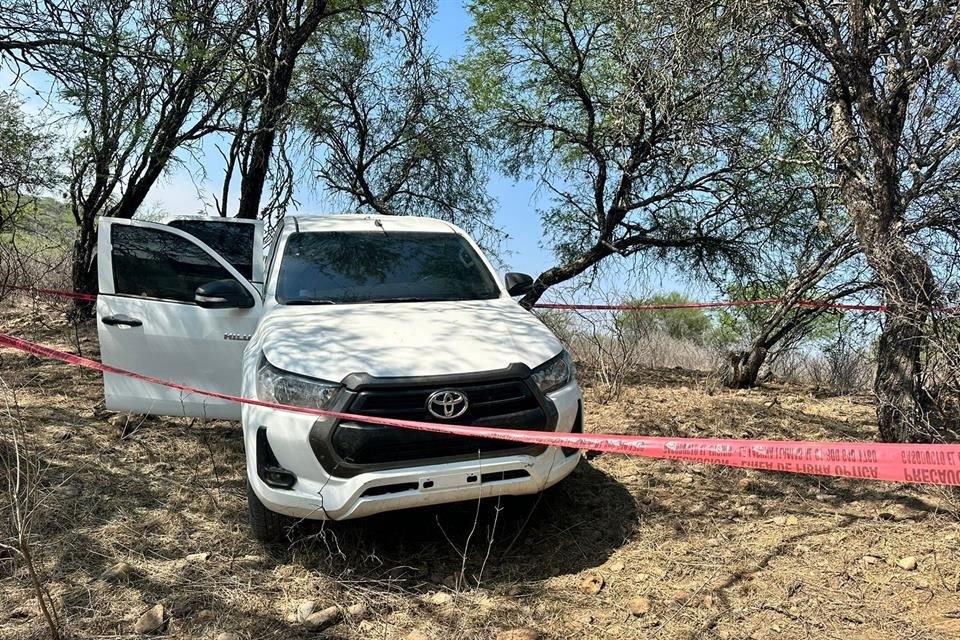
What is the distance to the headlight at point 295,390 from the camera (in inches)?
129

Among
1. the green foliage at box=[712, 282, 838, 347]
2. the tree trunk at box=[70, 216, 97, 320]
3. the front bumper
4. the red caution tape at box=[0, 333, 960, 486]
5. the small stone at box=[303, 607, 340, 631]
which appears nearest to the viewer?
the red caution tape at box=[0, 333, 960, 486]

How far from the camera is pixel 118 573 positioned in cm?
332

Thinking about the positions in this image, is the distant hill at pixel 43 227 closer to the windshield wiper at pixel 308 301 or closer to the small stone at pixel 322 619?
the windshield wiper at pixel 308 301

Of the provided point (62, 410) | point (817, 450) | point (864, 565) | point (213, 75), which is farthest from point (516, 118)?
point (817, 450)

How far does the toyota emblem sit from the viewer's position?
3209mm

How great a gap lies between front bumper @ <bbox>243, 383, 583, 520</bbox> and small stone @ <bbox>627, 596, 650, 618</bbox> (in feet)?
2.34

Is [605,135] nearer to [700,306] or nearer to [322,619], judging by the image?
[700,306]

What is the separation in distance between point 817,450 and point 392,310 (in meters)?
2.60

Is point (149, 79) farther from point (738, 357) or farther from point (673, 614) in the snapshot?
point (673, 614)

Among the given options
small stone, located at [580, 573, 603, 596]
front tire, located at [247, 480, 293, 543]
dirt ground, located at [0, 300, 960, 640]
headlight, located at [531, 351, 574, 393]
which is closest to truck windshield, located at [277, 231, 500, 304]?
headlight, located at [531, 351, 574, 393]

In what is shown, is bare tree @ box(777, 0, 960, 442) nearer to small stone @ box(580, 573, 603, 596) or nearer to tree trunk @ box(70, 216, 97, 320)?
small stone @ box(580, 573, 603, 596)

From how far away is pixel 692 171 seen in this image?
8305 mm

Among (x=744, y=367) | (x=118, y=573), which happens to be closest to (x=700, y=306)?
(x=744, y=367)

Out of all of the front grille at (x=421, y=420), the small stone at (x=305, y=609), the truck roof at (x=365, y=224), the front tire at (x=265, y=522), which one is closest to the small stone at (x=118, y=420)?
the truck roof at (x=365, y=224)
